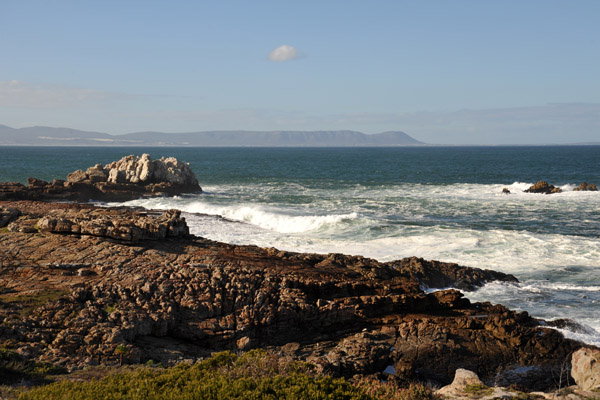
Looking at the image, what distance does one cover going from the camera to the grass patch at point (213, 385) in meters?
10.9

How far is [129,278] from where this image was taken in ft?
60.7

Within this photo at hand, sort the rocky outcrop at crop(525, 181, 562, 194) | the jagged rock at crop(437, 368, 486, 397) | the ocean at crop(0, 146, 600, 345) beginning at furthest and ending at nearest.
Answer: the rocky outcrop at crop(525, 181, 562, 194) < the ocean at crop(0, 146, 600, 345) < the jagged rock at crop(437, 368, 486, 397)

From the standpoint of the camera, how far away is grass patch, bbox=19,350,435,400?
1086 cm

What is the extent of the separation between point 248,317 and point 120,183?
41570 millimetres

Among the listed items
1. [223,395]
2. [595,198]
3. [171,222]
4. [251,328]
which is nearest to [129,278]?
[251,328]

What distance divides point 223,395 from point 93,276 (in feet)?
33.8

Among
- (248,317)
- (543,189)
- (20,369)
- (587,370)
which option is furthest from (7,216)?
(543,189)

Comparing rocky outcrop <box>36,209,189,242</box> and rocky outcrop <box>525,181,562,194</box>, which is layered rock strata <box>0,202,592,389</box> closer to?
rocky outcrop <box>36,209,189,242</box>

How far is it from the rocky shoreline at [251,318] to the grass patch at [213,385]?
211 cm

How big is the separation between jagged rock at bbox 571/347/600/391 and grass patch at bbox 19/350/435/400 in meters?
3.96

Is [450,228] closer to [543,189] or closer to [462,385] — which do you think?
[462,385]

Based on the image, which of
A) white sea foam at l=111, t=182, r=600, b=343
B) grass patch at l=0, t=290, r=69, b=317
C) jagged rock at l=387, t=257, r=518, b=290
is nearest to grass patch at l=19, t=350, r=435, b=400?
grass patch at l=0, t=290, r=69, b=317

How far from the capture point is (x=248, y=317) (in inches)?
667

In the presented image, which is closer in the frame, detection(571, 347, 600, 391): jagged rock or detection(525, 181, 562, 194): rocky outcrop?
detection(571, 347, 600, 391): jagged rock
